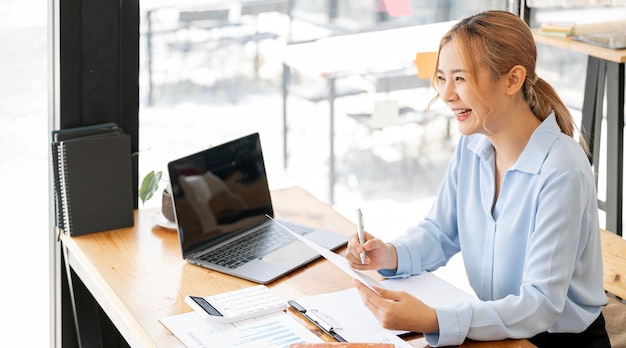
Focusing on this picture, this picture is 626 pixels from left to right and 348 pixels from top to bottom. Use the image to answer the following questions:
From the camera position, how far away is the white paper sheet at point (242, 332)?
1684 mm

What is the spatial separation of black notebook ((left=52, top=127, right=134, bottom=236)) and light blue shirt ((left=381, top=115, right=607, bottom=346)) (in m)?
0.73

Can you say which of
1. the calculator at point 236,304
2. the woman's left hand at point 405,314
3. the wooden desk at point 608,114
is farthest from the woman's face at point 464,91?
the wooden desk at point 608,114

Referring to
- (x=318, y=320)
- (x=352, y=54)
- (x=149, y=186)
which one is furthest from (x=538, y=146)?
(x=352, y=54)

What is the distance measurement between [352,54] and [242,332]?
4.81 ft

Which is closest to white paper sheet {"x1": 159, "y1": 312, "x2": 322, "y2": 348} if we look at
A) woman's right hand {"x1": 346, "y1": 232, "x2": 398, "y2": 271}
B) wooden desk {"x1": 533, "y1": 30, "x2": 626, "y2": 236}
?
woman's right hand {"x1": 346, "y1": 232, "x2": 398, "y2": 271}

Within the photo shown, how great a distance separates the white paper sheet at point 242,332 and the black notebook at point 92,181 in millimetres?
571

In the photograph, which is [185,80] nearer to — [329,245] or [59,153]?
[59,153]

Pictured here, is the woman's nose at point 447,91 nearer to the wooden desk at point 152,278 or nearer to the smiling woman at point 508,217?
the smiling woman at point 508,217

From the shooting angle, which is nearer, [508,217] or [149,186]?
[508,217]

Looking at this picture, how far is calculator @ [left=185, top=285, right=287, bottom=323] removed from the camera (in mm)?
1777

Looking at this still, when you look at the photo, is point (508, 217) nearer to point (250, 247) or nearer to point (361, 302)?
point (361, 302)

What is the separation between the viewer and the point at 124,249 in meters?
2.20

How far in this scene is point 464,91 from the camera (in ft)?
6.11

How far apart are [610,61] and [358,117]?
0.85 metres
